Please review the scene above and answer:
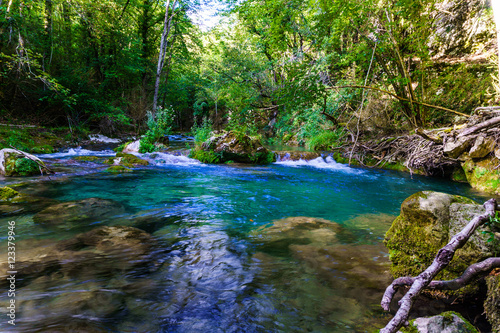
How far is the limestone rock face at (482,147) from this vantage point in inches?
243

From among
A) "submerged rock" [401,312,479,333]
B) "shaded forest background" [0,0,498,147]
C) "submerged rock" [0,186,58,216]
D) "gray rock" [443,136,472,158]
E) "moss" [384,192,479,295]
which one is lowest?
"submerged rock" [0,186,58,216]

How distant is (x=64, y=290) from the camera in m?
2.19

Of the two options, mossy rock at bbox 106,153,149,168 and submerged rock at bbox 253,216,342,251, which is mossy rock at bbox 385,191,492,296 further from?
mossy rock at bbox 106,153,149,168

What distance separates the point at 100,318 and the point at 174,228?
6.44ft

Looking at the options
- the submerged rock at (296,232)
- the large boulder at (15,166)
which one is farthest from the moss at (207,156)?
the submerged rock at (296,232)

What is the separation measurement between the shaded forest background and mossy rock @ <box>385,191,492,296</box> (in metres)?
3.31

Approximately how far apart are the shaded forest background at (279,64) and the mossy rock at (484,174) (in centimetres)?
172

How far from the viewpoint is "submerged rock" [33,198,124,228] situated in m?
3.81

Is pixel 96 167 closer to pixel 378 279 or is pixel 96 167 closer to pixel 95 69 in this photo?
pixel 378 279

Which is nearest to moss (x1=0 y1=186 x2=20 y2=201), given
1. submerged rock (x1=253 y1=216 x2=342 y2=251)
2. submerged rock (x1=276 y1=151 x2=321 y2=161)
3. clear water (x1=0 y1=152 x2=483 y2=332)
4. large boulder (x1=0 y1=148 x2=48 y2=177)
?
clear water (x1=0 y1=152 x2=483 y2=332)

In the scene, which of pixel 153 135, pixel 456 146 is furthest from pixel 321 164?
pixel 153 135

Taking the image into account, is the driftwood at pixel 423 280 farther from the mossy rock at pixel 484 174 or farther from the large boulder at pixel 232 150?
the large boulder at pixel 232 150

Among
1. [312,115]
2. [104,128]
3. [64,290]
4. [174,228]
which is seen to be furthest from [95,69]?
[64,290]

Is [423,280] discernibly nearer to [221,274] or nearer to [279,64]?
[221,274]
